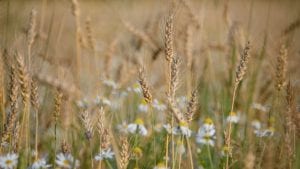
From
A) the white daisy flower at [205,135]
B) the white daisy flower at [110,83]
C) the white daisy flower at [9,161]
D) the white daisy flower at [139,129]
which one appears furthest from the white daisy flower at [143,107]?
the white daisy flower at [9,161]

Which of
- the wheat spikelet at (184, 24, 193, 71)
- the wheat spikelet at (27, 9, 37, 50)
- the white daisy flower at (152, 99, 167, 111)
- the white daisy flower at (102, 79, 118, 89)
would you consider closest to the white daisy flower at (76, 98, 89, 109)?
the white daisy flower at (102, 79, 118, 89)

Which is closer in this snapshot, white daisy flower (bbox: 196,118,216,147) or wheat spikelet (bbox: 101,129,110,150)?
wheat spikelet (bbox: 101,129,110,150)

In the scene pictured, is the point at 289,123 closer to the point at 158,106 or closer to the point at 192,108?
the point at 192,108

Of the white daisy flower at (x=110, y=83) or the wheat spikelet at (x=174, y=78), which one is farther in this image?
the white daisy flower at (x=110, y=83)

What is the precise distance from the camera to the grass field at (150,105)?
1.59m

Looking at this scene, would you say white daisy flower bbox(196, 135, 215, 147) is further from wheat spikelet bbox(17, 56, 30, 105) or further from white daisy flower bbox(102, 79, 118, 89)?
wheat spikelet bbox(17, 56, 30, 105)

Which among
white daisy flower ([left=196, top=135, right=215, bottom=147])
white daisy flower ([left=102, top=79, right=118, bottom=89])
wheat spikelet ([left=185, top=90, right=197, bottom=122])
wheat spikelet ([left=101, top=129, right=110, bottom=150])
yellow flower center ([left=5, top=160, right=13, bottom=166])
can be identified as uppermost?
white daisy flower ([left=102, top=79, right=118, bottom=89])

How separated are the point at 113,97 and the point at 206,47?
62 centimetres

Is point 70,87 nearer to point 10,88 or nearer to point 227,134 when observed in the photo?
point 10,88

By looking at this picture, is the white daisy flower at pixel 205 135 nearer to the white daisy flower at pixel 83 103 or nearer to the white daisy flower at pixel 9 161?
the white daisy flower at pixel 83 103

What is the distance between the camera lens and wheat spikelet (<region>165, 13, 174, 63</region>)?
1500mm

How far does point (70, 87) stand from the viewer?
2012mm

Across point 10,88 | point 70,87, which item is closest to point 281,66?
point 70,87

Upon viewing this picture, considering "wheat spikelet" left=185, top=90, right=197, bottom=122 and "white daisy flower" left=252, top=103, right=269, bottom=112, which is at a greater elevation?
"white daisy flower" left=252, top=103, right=269, bottom=112
